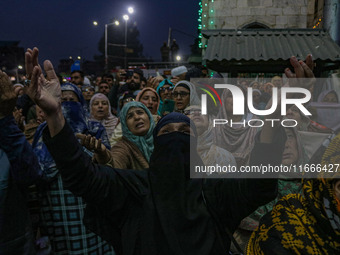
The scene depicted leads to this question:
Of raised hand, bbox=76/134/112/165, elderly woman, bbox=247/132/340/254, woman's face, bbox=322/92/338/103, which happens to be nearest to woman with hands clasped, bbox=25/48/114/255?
raised hand, bbox=76/134/112/165

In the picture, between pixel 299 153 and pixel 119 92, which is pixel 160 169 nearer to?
pixel 299 153

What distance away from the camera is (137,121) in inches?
112

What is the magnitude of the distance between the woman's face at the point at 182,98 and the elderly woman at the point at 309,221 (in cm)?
240

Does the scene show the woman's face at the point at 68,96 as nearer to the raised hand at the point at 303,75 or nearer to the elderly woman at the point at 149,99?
the elderly woman at the point at 149,99

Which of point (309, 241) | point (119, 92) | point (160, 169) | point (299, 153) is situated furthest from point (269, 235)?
point (119, 92)

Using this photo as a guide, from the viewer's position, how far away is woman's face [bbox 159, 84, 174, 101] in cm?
483

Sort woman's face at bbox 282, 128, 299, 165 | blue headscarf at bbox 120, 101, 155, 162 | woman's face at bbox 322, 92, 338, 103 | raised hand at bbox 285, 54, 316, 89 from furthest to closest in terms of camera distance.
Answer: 1. woman's face at bbox 322, 92, 338, 103
2. blue headscarf at bbox 120, 101, 155, 162
3. woman's face at bbox 282, 128, 299, 165
4. raised hand at bbox 285, 54, 316, 89

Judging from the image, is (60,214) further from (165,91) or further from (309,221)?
(165,91)

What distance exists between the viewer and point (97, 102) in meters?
4.09

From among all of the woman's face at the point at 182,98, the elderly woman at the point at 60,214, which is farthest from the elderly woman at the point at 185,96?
the elderly woman at the point at 60,214

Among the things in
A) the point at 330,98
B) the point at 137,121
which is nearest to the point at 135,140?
the point at 137,121

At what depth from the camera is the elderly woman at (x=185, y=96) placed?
390 centimetres

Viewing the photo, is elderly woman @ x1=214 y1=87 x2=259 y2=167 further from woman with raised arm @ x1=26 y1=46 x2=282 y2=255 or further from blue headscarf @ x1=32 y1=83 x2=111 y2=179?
woman with raised arm @ x1=26 y1=46 x2=282 y2=255

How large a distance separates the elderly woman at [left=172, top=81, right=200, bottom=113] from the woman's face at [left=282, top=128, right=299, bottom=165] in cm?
161
